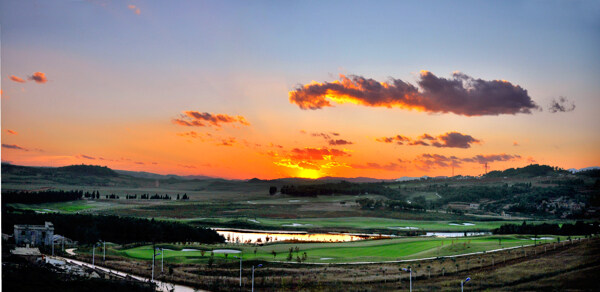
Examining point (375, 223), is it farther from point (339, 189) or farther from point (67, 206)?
point (67, 206)

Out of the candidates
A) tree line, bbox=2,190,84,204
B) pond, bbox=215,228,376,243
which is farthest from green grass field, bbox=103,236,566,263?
tree line, bbox=2,190,84,204

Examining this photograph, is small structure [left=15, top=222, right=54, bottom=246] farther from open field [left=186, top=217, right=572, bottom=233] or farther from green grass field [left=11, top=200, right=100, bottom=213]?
green grass field [left=11, top=200, right=100, bottom=213]

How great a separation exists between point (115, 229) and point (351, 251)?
35.9m

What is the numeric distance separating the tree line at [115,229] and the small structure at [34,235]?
19.2 feet

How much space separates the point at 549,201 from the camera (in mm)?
111375

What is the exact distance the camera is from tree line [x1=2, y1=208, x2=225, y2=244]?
2680 inches

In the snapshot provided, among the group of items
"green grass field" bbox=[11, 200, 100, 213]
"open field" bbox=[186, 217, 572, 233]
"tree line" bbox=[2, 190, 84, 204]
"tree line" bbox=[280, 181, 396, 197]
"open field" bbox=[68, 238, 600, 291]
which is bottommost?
"open field" bbox=[186, 217, 572, 233]

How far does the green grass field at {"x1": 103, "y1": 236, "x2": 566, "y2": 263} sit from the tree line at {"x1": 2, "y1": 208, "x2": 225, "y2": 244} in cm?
909

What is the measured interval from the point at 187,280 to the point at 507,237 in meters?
43.7

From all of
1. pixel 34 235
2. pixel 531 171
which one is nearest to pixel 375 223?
pixel 34 235

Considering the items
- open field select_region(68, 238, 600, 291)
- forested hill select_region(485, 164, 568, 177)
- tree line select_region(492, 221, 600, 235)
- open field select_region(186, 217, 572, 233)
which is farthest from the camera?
forested hill select_region(485, 164, 568, 177)

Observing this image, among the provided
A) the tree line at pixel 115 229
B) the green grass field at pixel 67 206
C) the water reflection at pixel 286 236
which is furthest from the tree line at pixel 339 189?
the tree line at pixel 115 229

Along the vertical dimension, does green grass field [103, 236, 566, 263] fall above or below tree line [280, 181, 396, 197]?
below

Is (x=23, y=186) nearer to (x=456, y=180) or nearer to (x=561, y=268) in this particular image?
(x=456, y=180)
